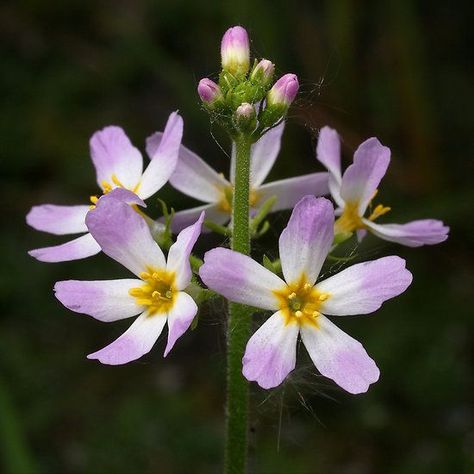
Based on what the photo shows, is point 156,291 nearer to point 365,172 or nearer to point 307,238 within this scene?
point 307,238

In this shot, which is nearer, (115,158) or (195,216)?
(195,216)

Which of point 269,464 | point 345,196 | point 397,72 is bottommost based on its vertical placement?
point 269,464

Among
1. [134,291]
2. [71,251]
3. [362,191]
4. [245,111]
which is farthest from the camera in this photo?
[362,191]

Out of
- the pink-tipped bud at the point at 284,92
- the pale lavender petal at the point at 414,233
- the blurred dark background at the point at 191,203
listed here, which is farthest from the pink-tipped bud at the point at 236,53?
the blurred dark background at the point at 191,203

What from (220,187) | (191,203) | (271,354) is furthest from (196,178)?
(191,203)

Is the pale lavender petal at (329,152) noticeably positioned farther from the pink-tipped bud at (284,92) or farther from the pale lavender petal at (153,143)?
the pale lavender petal at (153,143)

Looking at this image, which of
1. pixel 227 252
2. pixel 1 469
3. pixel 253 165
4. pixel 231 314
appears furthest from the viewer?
pixel 1 469

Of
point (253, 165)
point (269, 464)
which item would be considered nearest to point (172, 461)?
point (269, 464)

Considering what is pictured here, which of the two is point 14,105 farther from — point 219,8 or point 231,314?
point 231,314
